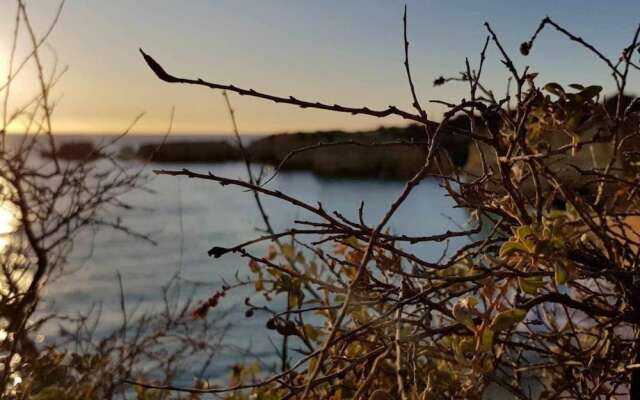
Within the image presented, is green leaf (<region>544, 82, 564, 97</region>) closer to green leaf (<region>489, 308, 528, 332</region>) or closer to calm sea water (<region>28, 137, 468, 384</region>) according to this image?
green leaf (<region>489, 308, 528, 332</region>)

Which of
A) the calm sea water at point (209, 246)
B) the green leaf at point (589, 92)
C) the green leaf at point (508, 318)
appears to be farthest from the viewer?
the calm sea water at point (209, 246)

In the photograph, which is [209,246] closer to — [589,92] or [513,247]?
[589,92]

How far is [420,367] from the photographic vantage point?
1152mm

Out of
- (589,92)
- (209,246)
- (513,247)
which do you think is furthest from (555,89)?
(209,246)

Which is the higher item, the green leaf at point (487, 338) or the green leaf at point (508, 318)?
the green leaf at point (508, 318)

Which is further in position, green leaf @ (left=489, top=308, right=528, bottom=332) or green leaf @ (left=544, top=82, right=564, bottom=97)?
green leaf @ (left=544, top=82, right=564, bottom=97)

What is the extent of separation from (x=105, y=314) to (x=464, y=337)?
5587 mm

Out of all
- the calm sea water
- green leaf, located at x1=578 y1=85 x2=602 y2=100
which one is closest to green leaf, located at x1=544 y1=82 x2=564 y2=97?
green leaf, located at x1=578 y1=85 x2=602 y2=100

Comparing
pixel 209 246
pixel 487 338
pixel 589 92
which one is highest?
pixel 589 92

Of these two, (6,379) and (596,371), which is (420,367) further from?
(6,379)

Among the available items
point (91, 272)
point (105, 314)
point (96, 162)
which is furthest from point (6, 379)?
point (91, 272)

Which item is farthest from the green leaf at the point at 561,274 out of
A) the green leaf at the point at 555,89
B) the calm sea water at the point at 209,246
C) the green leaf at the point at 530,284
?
the calm sea water at the point at 209,246

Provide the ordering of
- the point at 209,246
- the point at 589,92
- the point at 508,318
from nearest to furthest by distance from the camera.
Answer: the point at 508,318
the point at 589,92
the point at 209,246

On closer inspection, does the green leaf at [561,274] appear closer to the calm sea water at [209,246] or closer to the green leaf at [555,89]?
the green leaf at [555,89]
